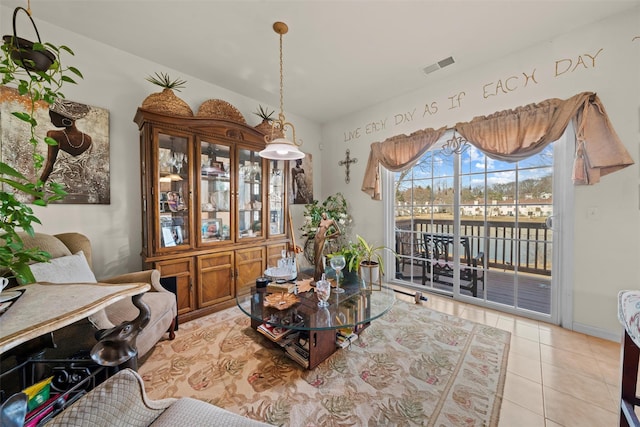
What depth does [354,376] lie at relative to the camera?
1569mm

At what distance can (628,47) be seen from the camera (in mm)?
1843

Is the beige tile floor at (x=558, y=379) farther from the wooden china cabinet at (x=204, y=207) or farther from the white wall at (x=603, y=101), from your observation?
the wooden china cabinet at (x=204, y=207)

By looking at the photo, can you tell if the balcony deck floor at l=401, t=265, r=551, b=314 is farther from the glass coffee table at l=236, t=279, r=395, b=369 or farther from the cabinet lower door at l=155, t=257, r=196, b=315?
the cabinet lower door at l=155, t=257, r=196, b=315

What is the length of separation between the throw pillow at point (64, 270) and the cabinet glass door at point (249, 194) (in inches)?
51.2

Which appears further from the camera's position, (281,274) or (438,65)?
(438,65)

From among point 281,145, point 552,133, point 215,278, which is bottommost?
point 215,278

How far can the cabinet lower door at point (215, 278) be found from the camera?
2.41m

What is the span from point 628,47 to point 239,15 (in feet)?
10.1

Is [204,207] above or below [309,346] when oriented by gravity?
above

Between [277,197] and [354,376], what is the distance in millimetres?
2234

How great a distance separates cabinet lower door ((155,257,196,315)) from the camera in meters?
2.21

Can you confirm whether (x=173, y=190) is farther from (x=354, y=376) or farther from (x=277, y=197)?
(x=354, y=376)

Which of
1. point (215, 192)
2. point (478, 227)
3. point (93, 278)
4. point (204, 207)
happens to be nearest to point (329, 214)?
point (215, 192)

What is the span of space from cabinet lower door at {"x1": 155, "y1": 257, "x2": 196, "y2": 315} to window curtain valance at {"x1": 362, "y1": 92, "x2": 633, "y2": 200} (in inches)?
115
